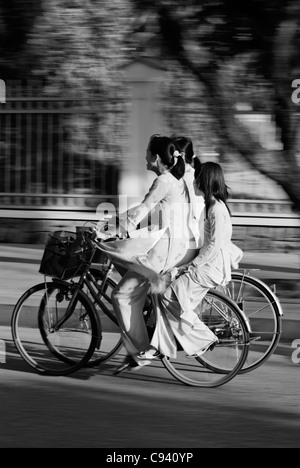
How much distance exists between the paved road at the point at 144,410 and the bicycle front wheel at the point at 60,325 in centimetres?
12

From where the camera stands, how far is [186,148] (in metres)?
6.31

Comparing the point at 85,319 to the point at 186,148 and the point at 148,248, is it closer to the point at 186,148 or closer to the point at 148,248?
the point at 148,248

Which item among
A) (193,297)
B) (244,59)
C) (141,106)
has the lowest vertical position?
(193,297)

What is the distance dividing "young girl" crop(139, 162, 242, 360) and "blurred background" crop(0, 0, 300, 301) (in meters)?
3.12

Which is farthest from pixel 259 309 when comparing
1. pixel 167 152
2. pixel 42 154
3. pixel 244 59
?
pixel 42 154

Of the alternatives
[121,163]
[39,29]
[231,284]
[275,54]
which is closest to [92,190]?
[121,163]

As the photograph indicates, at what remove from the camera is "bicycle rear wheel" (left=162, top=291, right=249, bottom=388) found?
600cm

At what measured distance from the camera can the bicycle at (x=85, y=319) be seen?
6.07 m

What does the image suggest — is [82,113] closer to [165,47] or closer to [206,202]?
[165,47]

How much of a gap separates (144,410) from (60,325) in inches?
44.6

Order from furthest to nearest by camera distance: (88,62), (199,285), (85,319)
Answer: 1. (88,62)
2. (85,319)
3. (199,285)

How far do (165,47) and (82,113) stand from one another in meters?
3.38

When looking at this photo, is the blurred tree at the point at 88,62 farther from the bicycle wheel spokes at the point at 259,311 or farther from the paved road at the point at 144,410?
the paved road at the point at 144,410

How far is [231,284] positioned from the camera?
6.46 metres
